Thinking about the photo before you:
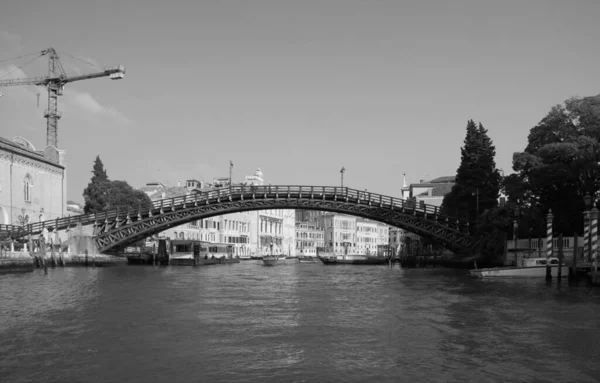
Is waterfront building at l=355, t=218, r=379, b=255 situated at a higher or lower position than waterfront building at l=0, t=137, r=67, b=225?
lower

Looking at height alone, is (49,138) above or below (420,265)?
above

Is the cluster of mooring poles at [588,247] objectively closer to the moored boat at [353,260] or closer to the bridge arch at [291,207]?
the bridge arch at [291,207]

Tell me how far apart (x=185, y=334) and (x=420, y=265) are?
42977mm

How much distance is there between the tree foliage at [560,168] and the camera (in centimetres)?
3225

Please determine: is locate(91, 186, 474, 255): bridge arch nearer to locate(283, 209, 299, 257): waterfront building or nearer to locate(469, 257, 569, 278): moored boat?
locate(469, 257, 569, 278): moored boat

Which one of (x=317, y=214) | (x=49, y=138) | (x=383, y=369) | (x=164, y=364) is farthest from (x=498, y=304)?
(x=317, y=214)

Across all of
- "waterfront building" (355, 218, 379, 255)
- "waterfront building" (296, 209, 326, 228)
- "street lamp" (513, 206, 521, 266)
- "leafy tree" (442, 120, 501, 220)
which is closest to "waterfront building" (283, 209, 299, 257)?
"waterfront building" (296, 209, 326, 228)

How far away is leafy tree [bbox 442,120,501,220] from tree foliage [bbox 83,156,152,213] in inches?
1252

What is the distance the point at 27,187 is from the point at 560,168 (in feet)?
134

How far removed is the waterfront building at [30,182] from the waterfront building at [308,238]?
227ft

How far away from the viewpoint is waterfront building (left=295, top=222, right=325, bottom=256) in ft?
402

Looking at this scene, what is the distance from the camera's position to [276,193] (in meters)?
49.5

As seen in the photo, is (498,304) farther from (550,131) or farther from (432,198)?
(432,198)

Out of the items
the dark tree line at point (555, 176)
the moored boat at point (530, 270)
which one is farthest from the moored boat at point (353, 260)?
the moored boat at point (530, 270)
